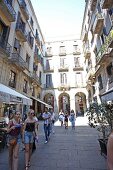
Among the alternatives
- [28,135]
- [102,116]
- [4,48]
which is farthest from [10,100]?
[4,48]

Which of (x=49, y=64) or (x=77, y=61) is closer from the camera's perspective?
(x=77, y=61)

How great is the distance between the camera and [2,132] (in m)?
6.64

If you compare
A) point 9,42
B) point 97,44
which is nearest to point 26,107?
point 9,42

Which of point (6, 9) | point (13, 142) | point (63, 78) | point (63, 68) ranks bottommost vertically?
point (13, 142)

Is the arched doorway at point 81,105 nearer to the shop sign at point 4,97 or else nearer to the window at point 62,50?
the window at point 62,50

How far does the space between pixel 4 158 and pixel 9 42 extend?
1177cm

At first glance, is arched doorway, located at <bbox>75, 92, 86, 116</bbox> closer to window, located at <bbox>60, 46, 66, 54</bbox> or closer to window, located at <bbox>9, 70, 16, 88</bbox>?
window, located at <bbox>60, 46, 66, 54</bbox>

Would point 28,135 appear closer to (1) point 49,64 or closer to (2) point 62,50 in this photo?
(1) point 49,64

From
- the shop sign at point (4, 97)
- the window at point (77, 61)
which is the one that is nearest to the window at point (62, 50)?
the window at point (77, 61)

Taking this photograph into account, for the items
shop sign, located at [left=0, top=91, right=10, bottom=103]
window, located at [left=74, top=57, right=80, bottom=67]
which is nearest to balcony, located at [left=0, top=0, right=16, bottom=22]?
shop sign, located at [left=0, top=91, right=10, bottom=103]

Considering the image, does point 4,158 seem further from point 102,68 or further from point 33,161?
point 102,68

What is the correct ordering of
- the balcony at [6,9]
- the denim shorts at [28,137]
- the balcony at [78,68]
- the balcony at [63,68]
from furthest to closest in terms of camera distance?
the balcony at [63,68] < the balcony at [78,68] < the balcony at [6,9] < the denim shorts at [28,137]

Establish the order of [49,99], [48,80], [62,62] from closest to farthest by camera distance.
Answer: [48,80] < [62,62] < [49,99]

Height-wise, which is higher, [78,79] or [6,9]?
[6,9]
